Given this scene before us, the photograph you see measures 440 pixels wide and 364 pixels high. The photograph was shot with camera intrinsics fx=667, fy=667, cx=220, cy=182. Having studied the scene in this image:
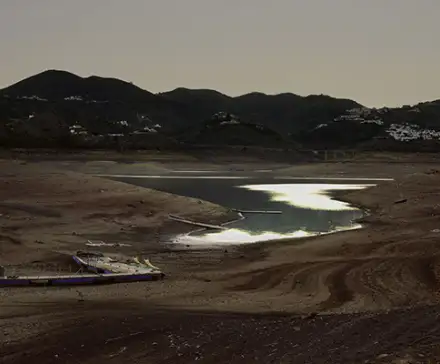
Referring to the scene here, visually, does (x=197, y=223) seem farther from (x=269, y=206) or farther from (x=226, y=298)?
(x=226, y=298)

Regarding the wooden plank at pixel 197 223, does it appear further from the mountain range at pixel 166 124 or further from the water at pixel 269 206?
the mountain range at pixel 166 124

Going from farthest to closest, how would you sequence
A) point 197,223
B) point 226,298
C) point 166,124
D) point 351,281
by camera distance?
point 166,124
point 197,223
point 351,281
point 226,298

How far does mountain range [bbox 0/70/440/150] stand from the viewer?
356 ft

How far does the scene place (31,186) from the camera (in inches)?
1380

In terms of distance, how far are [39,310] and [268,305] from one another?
433cm

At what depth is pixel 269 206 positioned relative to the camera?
1497 inches

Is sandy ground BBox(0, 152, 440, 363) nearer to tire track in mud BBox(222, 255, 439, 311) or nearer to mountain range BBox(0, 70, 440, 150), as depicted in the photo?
tire track in mud BBox(222, 255, 439, 311)

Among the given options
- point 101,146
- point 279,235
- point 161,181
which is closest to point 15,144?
point 101,146

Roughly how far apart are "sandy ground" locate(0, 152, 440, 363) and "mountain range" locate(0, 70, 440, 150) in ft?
253

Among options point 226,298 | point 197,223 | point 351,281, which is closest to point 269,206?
point 197,223

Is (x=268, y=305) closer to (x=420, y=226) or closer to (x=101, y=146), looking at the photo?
(x=420, y=226)

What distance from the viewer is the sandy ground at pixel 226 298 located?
30.9 feet

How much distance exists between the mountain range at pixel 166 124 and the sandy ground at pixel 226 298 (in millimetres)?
77213

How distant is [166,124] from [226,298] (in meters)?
164
